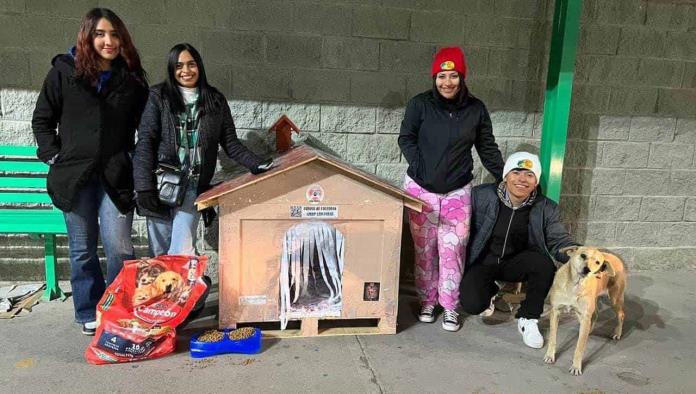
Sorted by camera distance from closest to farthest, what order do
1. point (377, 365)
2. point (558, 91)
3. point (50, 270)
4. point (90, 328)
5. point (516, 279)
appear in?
point (377, 365), point (90, 328), point (516, 279), point (50, 270), point (558, 91)

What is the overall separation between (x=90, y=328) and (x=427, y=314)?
207 centimetres

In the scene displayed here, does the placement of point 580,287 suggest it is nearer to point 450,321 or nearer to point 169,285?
point 450,321

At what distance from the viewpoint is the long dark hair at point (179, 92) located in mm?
2885

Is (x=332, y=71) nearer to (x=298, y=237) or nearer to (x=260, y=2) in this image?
(x=260, y=2)

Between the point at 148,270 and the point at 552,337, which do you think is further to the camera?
the point at 552,337

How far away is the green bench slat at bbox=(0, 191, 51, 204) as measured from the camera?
361 cm

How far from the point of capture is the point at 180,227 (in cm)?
307

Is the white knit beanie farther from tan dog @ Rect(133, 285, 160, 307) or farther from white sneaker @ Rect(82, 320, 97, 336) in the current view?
white sneaker @ Rect(82, 320, 97, 336)

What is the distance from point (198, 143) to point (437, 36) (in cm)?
207

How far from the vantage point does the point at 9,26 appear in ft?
11.6

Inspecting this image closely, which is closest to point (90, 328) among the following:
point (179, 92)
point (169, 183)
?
point (169, 183)

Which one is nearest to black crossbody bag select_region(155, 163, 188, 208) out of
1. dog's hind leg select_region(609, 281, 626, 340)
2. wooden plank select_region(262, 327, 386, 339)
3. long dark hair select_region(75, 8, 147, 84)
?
long dark hair select_region(75, 8, 147, 84)

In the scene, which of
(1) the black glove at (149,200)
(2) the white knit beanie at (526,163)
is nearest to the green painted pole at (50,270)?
(1) the black glove at (149,200)

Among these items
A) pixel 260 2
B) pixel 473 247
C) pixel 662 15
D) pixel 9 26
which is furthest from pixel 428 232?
pixel 9 26
